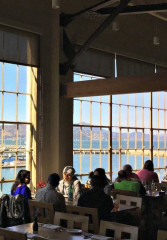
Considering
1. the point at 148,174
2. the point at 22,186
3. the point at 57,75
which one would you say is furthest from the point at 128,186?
the point at 57,75

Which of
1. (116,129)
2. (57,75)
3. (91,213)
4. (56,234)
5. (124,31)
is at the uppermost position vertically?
(124,31)

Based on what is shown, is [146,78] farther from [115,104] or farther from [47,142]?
[115,104]

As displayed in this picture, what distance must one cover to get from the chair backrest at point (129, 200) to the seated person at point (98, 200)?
37.9 inches

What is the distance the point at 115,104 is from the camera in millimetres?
9836

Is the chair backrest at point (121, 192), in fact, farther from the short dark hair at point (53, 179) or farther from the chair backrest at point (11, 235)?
the chair backrest at point (11, 235)

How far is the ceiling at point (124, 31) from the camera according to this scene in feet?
26.6

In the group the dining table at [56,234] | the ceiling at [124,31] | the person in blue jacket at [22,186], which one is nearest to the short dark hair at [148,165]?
the ceiling at [124,31]

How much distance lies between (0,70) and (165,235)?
5118 mm

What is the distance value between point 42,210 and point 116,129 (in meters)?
5.46

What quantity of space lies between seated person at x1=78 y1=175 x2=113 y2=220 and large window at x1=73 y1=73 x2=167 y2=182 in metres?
3.54

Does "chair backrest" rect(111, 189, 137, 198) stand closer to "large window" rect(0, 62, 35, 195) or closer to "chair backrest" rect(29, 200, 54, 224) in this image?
"chair backrest" rect(29, 200, 54, 224)

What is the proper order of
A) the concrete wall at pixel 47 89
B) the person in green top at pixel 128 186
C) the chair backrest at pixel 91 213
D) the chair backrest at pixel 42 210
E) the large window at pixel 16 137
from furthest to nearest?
1. the concrete wall at pixel 47 89
2. the large window at pixel 16 137
3. the person in green top at pixel 128 186
4. the chair backrest at pixel 42 210
5. the chair backrest at pixel 91 213

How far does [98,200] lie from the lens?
4406 mm

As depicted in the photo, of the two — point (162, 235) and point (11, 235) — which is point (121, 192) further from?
point (11, 235)
